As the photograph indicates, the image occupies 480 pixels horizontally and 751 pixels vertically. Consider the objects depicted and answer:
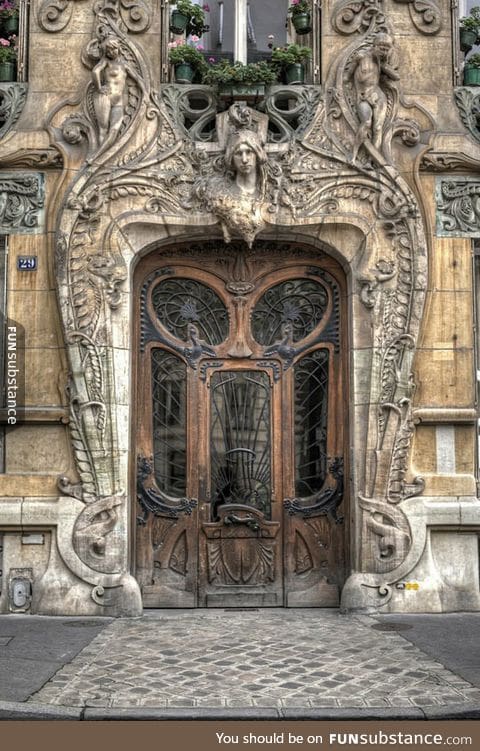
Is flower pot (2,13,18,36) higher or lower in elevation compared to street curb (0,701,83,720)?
higher

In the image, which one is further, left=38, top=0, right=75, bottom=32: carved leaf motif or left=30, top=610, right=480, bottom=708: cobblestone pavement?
left=38, top=0, right=75, bottom=32: carved leaf motif

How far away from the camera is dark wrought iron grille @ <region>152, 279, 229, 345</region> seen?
10273mm

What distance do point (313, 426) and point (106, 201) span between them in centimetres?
326

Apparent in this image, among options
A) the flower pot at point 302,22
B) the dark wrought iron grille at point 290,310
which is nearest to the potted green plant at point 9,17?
the flower pot at point 302,22

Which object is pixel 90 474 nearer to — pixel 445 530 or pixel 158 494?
pixel 158 494

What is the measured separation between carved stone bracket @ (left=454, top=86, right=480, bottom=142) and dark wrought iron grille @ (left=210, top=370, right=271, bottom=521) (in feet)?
11.3

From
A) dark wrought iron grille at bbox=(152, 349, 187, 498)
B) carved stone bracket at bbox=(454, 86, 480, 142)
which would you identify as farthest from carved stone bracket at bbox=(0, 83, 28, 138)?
carved stone bracket at bbox=(454, 86, 480, 142)

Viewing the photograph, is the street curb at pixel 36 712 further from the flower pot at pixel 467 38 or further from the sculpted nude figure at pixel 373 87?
the flower pot at pixel 467 38

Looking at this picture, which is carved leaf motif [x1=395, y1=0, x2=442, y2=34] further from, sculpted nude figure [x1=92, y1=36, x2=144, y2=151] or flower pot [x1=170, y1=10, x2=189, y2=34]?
sculpted nude figure [x1=92, y1=36, x2=144, y2=151]

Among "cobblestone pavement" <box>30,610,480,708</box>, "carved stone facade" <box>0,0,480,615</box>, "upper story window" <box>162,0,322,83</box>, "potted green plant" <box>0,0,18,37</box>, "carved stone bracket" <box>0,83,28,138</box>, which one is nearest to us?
"cobblestone pavement" <box>30,610,480,708</box>

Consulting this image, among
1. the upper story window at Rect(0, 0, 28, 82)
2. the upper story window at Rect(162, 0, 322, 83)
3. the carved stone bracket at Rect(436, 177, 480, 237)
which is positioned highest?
the upper story window at Rect(162, 0, 322, 83)

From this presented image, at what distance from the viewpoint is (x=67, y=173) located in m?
9.80

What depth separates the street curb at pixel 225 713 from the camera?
19.2ft
